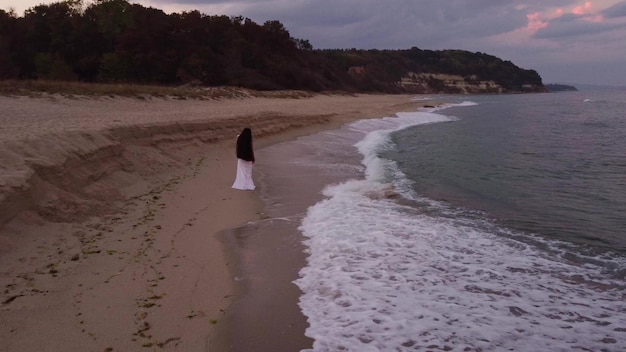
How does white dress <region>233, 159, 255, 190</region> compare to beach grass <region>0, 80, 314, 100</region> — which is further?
beach grass <region>0, 80, 314, 100</region>

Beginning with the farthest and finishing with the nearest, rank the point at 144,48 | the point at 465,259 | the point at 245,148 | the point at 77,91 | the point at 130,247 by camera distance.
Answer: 1. the point at 144,48
2. the point at 77,91
3. the point at 245,148
4. the point at 465,259
5. the point at 130,247

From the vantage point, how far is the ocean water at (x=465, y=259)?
15.5 ft

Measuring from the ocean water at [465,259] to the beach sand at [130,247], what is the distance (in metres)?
0.54

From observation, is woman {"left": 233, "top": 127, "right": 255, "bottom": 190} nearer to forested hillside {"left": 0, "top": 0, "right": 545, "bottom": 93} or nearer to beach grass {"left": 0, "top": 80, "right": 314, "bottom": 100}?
beach grass {"left": 0, "top": 80, "right": 314, "bottom": 100}

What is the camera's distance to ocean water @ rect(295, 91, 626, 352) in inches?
186

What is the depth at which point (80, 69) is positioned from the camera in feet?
135

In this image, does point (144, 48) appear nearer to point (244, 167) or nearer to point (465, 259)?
point (244, 167)

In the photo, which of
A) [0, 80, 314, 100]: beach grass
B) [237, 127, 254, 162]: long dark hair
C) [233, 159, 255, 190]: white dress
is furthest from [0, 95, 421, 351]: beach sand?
[0, 80, 314, 100]: beach grass

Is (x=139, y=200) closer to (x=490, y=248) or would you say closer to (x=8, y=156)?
(x=8, y=156)

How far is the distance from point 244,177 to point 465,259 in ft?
18.8

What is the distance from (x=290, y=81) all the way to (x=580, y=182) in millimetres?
43623

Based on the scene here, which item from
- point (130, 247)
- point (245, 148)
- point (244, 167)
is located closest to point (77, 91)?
point (245, 148)

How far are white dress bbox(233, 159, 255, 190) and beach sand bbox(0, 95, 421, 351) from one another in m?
0.30

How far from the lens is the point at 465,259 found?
6727 millimetres
